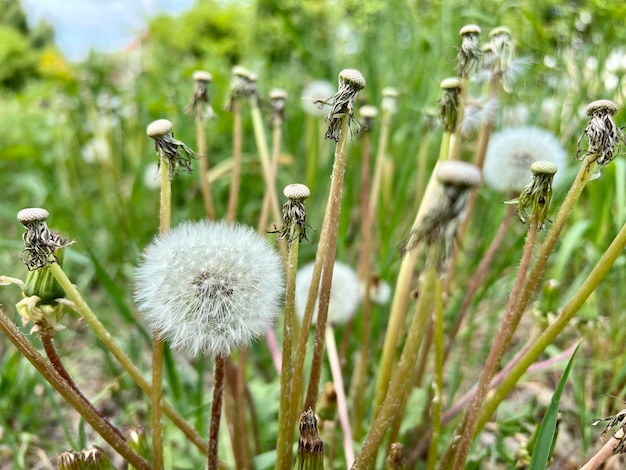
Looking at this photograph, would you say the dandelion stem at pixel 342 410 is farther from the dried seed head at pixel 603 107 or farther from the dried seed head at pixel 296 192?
the dried seed head at pixel 603 107

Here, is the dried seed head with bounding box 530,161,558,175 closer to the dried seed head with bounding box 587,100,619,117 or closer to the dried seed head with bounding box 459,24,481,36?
the dried seed head with bounding box 587,100,619,117

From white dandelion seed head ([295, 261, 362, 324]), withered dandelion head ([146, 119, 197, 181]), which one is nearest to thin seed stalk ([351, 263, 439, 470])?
withered dandelion head ([146, 119, 197, 181])

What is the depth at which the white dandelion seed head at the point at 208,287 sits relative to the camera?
811 millimetres

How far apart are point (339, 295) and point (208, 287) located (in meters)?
0.62

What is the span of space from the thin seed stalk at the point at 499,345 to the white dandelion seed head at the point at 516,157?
0.71 metres

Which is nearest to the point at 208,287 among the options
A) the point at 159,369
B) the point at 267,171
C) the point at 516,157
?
the point at 159,369

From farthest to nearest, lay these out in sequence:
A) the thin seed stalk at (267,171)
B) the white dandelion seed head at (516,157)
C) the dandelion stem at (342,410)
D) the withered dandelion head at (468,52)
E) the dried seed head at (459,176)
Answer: the white dandelion seed head at (516,157), the thin seed stalk at (267,171), the dandelion stem at (342,410), the withered dandelion head at (468,52), the dried seed head at (459,176)

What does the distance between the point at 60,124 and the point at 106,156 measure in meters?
0.36

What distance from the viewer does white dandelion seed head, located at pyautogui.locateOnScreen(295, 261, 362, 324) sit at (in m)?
1.37

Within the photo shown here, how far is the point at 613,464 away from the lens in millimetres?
1277

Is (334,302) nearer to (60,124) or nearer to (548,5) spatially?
(548,5)

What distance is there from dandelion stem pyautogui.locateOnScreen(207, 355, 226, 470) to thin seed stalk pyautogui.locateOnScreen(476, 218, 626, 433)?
16.1 inches

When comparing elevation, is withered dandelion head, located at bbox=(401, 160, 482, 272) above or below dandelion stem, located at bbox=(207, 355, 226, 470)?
above

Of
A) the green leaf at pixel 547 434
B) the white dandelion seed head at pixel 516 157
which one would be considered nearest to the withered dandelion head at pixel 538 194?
the green leaf at pixel 547 434
